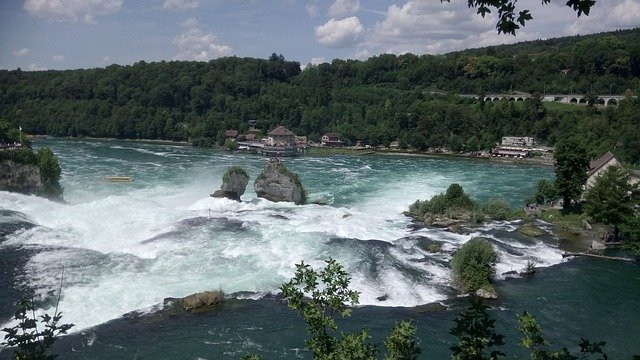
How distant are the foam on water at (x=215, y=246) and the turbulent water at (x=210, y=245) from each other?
0.22 feet

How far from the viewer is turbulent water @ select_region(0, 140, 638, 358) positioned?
2059 centimetres

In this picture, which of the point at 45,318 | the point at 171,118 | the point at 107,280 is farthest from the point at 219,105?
the point at 45,318

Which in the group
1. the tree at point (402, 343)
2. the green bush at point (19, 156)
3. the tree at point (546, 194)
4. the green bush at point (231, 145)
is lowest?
the tree at point (546, 194)

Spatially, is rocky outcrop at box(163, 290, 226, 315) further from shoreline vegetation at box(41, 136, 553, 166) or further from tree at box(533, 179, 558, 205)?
shoreline vegetation at box(41, 136, 553, 166)

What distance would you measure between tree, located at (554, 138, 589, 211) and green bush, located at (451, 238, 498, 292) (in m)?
13.3

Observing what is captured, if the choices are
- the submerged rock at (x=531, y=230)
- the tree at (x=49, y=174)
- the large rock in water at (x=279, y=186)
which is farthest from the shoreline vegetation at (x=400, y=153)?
the tree at (x=49, y=174)

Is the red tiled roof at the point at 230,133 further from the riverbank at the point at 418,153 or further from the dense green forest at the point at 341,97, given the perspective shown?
the riverbank at the point at 418,153

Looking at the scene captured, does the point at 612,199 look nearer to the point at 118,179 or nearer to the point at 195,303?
the point at 195,303

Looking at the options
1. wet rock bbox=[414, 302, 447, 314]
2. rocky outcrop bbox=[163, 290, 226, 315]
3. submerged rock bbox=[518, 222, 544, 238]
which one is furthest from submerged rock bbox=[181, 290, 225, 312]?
submerged rock bbox=[518, 222, 544, 238]

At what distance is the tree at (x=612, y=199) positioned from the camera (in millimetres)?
28031

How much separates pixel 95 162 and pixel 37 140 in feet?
106

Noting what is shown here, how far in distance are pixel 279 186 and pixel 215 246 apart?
11716mm

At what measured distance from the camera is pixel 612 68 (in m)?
90.2

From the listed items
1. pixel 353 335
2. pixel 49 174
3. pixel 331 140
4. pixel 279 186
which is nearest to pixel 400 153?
pixel 331 140
